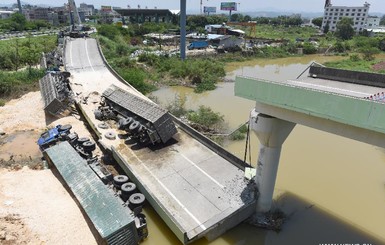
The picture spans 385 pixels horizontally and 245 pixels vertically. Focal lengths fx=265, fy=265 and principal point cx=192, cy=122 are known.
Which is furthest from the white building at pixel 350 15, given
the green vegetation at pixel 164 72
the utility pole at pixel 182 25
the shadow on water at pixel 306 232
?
the shadow on water at pixel 306 232

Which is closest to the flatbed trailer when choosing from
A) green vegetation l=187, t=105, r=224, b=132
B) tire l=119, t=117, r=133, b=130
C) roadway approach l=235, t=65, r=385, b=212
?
tire l=119, t=117, r=133, b=130

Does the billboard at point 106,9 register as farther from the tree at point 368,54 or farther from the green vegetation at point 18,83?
the tree at point 368,54

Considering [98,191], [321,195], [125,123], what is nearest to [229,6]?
[125,123]

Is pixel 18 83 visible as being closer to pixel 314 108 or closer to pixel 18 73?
pixel 18 73

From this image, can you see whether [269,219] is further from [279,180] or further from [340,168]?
[340,168]

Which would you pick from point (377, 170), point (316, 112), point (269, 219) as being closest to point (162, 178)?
point (269, 219)
